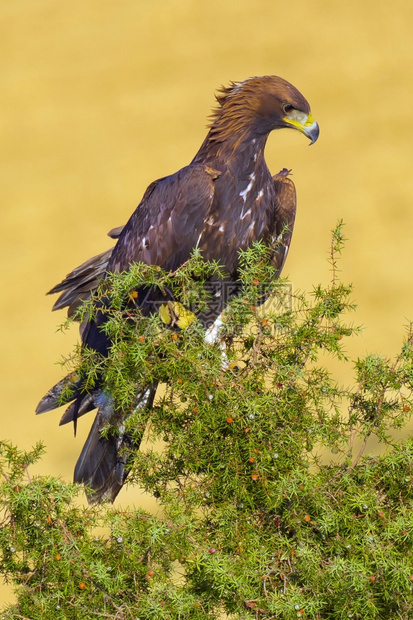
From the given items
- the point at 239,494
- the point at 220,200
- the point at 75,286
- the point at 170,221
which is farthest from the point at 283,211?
the point at 239,494

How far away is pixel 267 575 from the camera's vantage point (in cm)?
235

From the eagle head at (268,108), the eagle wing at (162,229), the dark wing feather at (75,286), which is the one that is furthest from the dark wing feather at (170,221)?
the eagle head at (268,108)

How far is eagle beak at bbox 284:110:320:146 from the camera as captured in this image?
155 inches

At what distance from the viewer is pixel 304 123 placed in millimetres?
3969

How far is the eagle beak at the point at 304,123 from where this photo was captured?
395 cm

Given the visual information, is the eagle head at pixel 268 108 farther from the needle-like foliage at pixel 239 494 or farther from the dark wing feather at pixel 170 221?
the needle-like foliage at pixel 239 494

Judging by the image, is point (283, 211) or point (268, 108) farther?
point (283, 211)

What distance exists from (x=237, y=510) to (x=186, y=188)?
5.71 feet

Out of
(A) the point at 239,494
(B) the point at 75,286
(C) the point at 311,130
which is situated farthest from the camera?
(B) the point at 75,286

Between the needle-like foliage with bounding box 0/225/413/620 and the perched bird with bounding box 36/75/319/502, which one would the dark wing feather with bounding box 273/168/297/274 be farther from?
the needle-like foliage with bounding box 0/225/413/620

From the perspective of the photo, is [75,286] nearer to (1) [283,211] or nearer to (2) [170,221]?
(2) [170,221]

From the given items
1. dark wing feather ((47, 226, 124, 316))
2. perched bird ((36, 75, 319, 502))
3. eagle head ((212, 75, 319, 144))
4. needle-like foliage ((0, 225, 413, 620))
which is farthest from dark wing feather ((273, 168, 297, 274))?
needle-like foliage ((0, 225, 413, 620))

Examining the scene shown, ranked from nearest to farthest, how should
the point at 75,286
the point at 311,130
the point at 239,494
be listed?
the point at 239,494, the point at 311,130, the point at 75,286

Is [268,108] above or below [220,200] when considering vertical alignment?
above
